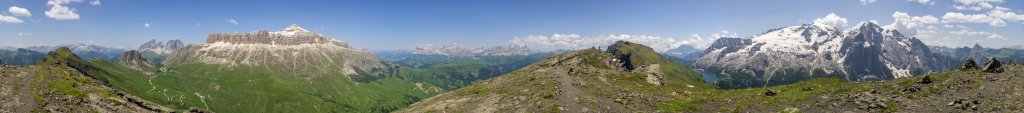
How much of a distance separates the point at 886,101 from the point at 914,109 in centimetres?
276

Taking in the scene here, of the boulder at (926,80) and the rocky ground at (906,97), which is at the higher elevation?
the boulder at (926,80)

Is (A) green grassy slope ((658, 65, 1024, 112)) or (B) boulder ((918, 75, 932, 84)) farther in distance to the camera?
(B) boulder ((918, 75, 932, 84))

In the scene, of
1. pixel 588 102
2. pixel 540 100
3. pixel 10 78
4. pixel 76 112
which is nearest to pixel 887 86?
pixel 588 102

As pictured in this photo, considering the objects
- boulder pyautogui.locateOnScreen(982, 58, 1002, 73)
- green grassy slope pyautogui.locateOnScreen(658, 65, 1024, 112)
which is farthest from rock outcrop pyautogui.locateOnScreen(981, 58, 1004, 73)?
green grassy slope pyautogui.locateOnScreen(658, 65, 1024, 112)

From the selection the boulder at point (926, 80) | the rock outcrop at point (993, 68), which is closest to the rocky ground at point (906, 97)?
the boulder at point (926, 80)

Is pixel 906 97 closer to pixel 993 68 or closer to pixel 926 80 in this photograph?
pixel 926 80

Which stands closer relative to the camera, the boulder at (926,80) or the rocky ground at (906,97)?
the rocky ground at (906,97)

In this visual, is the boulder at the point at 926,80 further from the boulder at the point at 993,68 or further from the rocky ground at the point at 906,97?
the boulder at the point at 993,68

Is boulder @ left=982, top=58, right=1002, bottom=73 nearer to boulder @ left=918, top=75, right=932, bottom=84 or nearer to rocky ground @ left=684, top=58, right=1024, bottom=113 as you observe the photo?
rocky ground @ left=684, top=58, right=1024, bottom=113

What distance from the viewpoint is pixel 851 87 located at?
69062mm

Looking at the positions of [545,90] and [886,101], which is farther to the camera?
[545,90]

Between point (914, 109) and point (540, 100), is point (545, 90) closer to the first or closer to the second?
point (540, 100)

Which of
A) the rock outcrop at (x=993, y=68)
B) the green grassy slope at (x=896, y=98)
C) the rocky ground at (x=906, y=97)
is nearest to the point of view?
the rocky ground at (x=906, y=97)

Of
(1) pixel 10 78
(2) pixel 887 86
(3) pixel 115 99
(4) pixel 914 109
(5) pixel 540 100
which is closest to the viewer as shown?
(4) pixel 914 109
